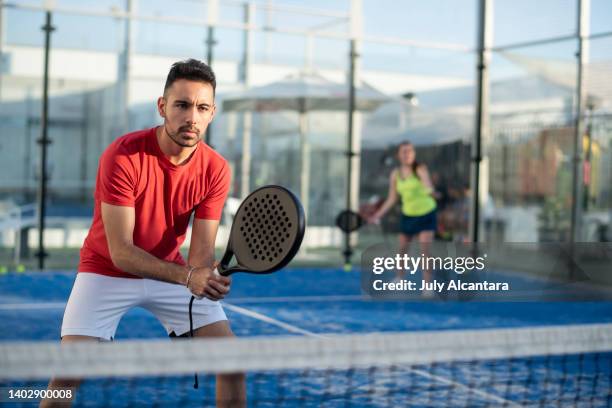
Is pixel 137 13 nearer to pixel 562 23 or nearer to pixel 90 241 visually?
pixel 562 23

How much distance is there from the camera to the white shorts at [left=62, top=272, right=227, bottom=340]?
294cm

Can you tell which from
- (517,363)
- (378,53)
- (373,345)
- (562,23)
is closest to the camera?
(373,345)

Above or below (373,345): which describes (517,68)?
above

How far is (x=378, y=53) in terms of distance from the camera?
11.1 meters

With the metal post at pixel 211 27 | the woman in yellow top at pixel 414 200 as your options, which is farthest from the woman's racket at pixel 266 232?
the metal post at pixel 211 27

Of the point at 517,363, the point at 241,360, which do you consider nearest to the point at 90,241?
the point at 241,360

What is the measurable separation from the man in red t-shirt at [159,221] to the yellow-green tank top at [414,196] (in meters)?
5.36

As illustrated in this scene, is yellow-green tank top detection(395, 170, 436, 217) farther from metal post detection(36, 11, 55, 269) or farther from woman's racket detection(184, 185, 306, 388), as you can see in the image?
woman's racket detection(184, 185, 306, 388)

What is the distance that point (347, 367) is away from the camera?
3770 mm

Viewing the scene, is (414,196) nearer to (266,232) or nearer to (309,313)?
(309,313)

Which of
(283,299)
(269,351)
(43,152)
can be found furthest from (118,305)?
(43,152)

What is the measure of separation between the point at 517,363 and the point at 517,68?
19.7 feet

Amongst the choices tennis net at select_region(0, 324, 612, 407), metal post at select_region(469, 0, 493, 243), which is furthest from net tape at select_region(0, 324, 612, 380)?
metal post at select_region(469, 0, 493, 243)

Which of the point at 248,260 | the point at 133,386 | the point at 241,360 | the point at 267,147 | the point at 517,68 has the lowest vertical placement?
the point at 133,386
